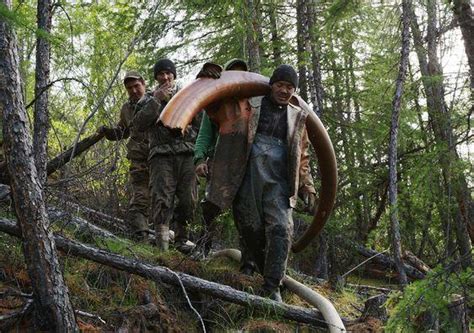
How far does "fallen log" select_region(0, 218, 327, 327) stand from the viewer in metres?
4.51

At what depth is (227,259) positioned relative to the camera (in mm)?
6391

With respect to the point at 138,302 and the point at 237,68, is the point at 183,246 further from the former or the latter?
the point at 237,68

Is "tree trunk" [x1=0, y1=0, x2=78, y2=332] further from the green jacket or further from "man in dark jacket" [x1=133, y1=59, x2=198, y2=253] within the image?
"man in dark jacket" [x1=133, y1=59, x2=198, y2=253]

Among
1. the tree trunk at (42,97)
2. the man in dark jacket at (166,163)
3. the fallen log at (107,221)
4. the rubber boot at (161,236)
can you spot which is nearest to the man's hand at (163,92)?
the man in dark jacket at (166,163)

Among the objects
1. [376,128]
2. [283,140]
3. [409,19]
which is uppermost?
[409,19]

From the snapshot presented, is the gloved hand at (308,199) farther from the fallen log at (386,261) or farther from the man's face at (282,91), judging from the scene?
the fallen log at (386,261)

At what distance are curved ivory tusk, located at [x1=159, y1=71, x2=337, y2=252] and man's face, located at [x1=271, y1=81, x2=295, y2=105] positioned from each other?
177mm

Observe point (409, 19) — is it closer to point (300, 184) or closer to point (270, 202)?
point (300, 184)

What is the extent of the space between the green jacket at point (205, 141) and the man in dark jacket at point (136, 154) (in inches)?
65.1

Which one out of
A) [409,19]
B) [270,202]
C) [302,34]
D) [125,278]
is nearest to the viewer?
[125,278]

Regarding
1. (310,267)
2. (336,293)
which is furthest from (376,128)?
(336,293)

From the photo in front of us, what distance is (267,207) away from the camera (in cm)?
524

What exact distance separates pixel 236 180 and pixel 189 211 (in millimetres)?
1622

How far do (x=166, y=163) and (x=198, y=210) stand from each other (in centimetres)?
234
